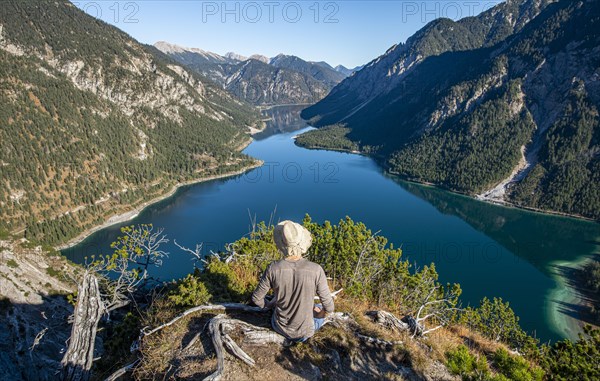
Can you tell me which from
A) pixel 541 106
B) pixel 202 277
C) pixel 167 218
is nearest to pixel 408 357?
pixel 202 277

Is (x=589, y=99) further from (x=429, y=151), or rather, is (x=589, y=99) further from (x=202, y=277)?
(x=202, y=277)

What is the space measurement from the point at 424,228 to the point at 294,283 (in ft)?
316

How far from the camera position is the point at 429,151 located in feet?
556

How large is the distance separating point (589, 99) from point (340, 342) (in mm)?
173788

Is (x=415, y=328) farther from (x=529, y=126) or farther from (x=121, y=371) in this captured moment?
(x=529, y=126)

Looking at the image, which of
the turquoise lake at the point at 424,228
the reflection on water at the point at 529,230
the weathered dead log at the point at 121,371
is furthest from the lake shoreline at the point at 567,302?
the weathered dead log at the point at 121,371

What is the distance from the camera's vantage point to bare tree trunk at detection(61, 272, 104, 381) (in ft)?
27.6

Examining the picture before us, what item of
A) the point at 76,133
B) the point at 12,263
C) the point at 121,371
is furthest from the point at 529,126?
the point at 76,133

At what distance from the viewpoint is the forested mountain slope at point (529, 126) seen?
120 m

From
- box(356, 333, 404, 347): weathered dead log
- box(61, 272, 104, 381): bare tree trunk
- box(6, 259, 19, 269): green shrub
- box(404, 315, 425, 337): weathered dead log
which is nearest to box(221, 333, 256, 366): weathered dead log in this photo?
box(356, 333, 404, 347): weathered dead log

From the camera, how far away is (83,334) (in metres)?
8.72

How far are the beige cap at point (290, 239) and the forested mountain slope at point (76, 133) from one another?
98819 millimetres

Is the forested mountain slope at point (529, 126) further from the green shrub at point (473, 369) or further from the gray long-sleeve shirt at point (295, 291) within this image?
the gray long-sleeve shirt at point (295, 291)

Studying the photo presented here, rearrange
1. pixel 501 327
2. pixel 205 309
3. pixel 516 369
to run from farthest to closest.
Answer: pixel 501 327, pixel 205 309, pixel 516 369
